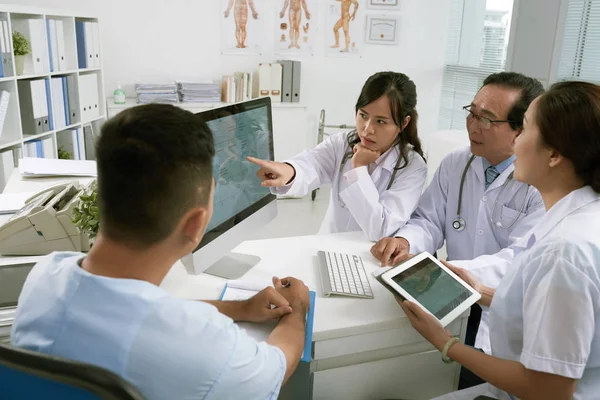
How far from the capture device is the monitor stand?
54.8 inches

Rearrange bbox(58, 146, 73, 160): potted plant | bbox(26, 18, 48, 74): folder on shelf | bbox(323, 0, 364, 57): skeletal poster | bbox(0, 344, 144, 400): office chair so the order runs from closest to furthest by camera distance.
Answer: bbox(0, 344, 144, 400): office chair, bbox(26, 18, 48, 74): folder on shelf, bbox(58, 146, 73, 160): potted plant, bbox(323, 0, 364, 57): skeletal poster

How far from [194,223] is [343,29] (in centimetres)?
422

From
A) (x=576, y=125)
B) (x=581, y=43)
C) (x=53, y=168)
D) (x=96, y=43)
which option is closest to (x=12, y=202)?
(x=53, y=168)

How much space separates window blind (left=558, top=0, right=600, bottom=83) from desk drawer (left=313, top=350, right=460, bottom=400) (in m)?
2.78

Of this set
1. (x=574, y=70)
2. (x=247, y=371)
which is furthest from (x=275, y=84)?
(x=247, y=371)

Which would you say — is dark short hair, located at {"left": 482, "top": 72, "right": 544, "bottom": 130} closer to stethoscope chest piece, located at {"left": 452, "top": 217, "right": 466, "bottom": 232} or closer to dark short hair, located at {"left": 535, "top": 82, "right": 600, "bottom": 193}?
stethoscope chest piece, located at {"left": 452, "top": 217, "right": 466, "bottom": 232}

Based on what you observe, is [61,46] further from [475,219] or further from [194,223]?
[194,223]

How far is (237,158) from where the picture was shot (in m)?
1.40

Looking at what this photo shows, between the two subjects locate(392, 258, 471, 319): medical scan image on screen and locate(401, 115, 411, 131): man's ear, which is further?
locate(401, 115, 411, 131): man's ear

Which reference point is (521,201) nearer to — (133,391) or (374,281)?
(374,281)

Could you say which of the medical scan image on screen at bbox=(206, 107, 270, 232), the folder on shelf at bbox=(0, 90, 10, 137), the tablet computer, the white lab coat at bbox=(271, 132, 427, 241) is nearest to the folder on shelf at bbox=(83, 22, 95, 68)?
the folder on shelf at bbox=(0, 90, 10, 137)

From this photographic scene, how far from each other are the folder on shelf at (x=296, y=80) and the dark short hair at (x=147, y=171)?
380 cm

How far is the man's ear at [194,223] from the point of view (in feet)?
2.61

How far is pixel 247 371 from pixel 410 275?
670 millimetres
